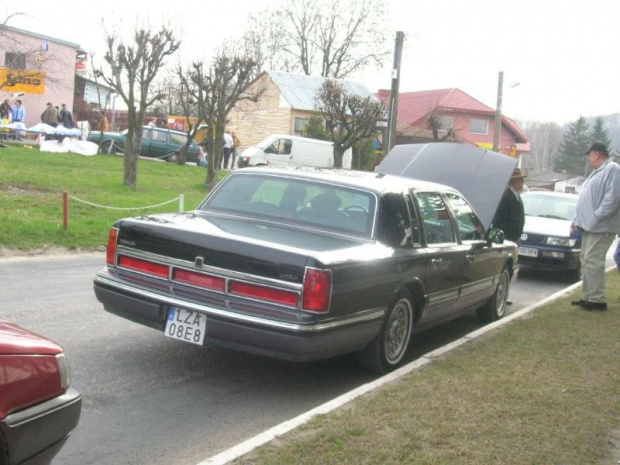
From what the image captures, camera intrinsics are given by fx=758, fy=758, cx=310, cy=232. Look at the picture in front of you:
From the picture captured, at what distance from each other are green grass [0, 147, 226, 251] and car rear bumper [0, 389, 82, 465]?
9033mm

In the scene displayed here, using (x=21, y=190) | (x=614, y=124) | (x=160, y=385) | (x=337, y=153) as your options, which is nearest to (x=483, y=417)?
(x=160, y=385)

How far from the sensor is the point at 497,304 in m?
9.08

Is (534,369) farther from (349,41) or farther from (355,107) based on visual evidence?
(349,41)

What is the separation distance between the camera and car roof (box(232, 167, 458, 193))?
6.50 metres

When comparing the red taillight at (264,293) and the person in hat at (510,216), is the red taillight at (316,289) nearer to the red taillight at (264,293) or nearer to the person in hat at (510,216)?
the red taillight at (264,293)

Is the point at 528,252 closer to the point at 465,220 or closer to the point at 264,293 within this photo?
the point at 465,220

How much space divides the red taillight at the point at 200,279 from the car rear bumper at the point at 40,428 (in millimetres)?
2033

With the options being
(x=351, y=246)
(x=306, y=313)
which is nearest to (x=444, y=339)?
(x=351, y=246)

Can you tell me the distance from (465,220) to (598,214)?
1675mm

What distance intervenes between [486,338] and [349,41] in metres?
55.9

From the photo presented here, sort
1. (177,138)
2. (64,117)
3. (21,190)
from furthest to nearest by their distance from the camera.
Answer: (177,138)
(64,117)
(21,190)

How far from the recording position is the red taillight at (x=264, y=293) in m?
5.10

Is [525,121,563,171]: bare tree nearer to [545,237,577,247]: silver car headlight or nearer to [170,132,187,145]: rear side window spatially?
[170,132,187,145]: rear side window

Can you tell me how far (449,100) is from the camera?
60.5 meters
